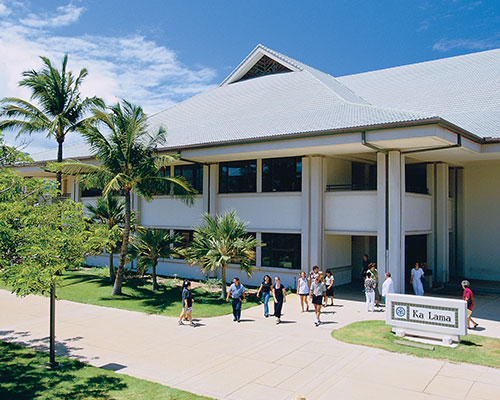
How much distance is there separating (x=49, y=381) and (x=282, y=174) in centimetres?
1417

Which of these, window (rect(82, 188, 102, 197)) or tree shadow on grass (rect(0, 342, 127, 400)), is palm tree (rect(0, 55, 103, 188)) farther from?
tree shadow on grass (rect(0, 342, 127, 400))

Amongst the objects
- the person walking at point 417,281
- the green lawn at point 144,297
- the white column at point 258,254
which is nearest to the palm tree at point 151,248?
the green lawn at point 144,297

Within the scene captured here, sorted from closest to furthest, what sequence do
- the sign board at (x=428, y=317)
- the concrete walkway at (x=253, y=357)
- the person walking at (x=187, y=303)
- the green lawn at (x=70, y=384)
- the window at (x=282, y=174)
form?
the green lawn at (x=70, y=384) → the concrete walkway at (x=253, y=357) → the sign board at (x=428, y=317) → the person walking at (x=187, y=303) → the window at (x=282, y=174)

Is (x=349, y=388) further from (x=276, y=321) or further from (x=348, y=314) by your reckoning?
(x=348, y=314)

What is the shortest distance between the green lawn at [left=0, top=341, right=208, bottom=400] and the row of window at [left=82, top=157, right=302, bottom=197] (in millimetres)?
10061

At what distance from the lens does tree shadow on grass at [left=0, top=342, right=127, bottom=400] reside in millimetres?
9086

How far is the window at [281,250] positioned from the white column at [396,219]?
14.6 feet

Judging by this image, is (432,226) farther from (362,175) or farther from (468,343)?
(468,343)

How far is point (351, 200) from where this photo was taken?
19828 mm

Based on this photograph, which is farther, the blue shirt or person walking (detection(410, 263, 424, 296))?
person walking (detection(410, 263, 424, 296))

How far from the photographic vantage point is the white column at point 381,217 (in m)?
18.4

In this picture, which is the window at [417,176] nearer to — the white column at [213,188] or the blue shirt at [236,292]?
the white column at [213,188]

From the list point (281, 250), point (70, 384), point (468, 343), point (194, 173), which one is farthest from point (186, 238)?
point (468, 343)

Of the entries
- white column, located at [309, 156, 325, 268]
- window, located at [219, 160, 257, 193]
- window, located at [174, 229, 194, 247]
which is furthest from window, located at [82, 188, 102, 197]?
white column, located at [309, 156, 325, 268]
